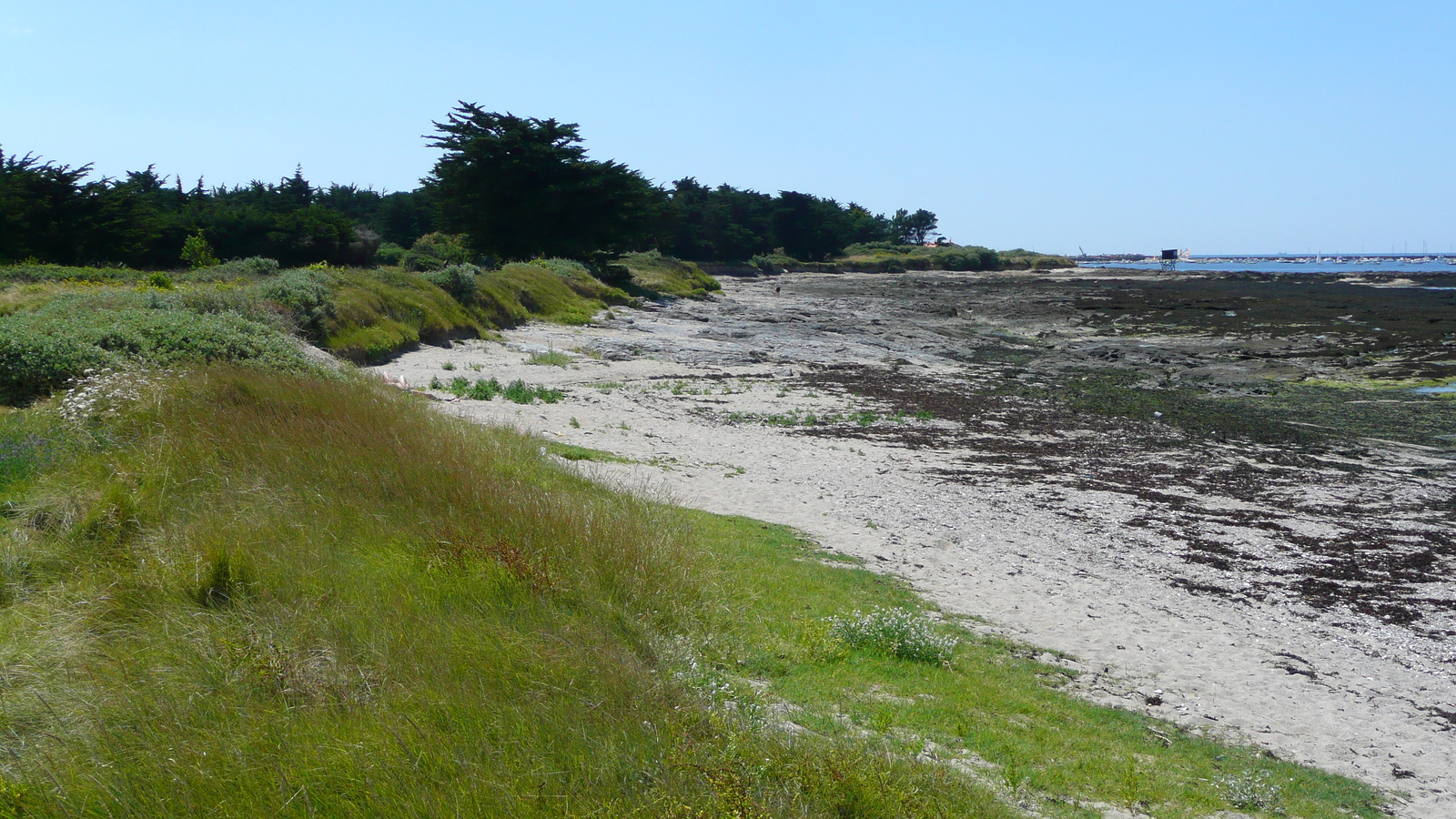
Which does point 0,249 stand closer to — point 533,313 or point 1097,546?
point 533,313

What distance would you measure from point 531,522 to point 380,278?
2222 centimetres

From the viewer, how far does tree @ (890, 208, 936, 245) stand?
480ft

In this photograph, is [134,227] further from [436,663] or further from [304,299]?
[436,663]

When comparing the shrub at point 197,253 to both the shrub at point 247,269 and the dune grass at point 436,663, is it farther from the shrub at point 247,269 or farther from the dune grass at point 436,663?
the dune grass at point 436,663

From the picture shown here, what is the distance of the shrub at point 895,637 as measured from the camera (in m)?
6.55

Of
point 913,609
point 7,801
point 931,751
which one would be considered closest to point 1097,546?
point 913,609

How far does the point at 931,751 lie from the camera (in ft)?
15.6

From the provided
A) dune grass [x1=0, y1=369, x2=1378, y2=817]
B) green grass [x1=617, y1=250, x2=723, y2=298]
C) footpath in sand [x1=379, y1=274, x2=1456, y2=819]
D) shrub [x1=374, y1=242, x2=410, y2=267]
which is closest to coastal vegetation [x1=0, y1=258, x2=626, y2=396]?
footpath in sand [x1=379, y1=274, x2=1456, y2=819]

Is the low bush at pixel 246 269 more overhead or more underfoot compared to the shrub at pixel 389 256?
more underfoot

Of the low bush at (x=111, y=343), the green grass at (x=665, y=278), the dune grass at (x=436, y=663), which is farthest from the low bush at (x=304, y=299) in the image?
the green grass at (x=665, y=278)

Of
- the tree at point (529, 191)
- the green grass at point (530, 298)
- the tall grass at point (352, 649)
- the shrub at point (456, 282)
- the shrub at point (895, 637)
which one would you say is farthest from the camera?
the tree at point (529, 191)

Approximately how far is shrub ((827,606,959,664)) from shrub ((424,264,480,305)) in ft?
80.1

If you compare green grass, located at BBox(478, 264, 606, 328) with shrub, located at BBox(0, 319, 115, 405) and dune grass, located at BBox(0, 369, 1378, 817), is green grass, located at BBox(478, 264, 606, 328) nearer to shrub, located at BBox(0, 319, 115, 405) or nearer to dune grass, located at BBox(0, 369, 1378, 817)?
shrub, located at BBox(0, 319, 115, 405)

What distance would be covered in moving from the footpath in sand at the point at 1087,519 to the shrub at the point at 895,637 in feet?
4.07
